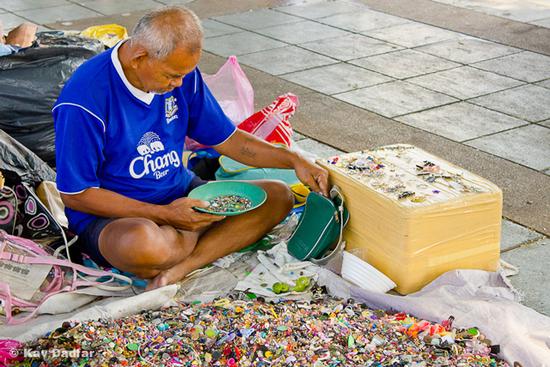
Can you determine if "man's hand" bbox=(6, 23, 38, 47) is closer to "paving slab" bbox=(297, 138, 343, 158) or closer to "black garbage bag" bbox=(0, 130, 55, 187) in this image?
"black garbage bag" bbox=(0, 130, 55, 187)

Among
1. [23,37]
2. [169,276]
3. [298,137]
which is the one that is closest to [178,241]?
[169,276]

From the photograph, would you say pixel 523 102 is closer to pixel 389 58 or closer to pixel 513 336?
pixel 389 58

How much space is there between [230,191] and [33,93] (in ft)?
4.86

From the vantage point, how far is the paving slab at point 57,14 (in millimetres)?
8812

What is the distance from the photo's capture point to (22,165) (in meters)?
4.22

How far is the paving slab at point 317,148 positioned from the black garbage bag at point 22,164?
5.82 ft

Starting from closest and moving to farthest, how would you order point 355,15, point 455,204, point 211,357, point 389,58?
point 211,357 → point 455,204 → point 389,58 → point 355,15

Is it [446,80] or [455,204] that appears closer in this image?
[455,204]

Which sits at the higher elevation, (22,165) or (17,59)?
(17,59)

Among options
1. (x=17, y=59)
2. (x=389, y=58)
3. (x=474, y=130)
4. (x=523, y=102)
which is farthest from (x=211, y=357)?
(x=389, y=58)

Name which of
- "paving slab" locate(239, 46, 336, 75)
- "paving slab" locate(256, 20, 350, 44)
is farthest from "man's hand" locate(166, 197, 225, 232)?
Answer: "paving slab" locate(256, 20, 350, 44)

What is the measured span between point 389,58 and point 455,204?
4064 millimetres

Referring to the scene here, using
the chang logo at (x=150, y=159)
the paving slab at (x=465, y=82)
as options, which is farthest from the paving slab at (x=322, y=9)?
the chang logo at (x=150, y=159)

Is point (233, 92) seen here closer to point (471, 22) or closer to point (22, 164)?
point (22, 164)
